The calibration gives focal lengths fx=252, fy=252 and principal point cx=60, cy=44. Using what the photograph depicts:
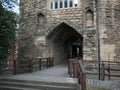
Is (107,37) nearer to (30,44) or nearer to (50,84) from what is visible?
(30,44)

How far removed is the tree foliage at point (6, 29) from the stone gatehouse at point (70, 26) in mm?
5871

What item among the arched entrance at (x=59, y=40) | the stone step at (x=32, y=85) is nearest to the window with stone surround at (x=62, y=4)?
the arched entrance at (x=59, y=40)

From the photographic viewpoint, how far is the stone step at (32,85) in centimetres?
948

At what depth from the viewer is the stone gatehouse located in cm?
1684

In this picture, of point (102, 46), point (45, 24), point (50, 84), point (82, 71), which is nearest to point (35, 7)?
point (45, 24)

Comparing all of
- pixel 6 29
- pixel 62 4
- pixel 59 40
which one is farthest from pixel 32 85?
pixel 59 40

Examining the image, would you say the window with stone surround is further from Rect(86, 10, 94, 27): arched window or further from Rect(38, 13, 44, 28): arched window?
Rect(86, 10, 94, 27): arched window

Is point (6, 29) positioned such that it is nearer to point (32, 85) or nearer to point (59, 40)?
point (32, 85)

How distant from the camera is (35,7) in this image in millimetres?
18875

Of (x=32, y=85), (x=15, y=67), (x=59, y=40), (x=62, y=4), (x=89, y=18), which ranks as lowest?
(x=32, y=85)

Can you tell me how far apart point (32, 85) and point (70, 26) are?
29.1ft

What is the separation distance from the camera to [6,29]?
9539mm

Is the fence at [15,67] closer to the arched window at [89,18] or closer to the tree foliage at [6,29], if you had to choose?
the tree foliage at [6,29]

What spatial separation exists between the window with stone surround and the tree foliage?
28.1 ft
